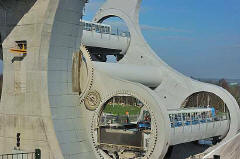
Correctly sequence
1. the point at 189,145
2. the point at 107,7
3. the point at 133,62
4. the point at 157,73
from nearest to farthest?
the point at 189,145, the point at 157,73, the point at 133,62, the point at 107,7

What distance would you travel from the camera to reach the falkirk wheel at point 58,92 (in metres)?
14.5

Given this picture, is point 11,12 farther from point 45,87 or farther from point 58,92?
point 58,92

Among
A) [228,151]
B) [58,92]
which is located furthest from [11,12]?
[228,151]

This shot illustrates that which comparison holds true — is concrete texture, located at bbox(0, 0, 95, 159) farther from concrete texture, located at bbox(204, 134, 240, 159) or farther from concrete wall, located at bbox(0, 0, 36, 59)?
concrete texture, located at bbox(204, 134, 240, 159)

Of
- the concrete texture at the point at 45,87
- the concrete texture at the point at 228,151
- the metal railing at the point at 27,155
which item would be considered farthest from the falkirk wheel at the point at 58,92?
the concrete texture at the point at 228,151

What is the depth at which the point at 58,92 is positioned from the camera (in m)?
15.2

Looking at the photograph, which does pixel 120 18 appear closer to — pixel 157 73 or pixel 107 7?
pixel 107 7

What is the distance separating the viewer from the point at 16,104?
15320 millimetres

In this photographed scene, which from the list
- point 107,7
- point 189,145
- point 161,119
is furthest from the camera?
point 107,7

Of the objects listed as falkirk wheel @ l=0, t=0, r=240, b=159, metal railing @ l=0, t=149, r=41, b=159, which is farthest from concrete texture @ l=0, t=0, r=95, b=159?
metal railing @ l=0, t=149, r=41, b=159

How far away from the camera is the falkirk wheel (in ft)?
47.6

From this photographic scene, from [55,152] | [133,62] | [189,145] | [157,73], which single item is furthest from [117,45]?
[55,152]

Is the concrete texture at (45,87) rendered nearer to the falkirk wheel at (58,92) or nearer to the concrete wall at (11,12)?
the falkirk wheel at (58,92)

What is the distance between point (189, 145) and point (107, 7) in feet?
38.8
